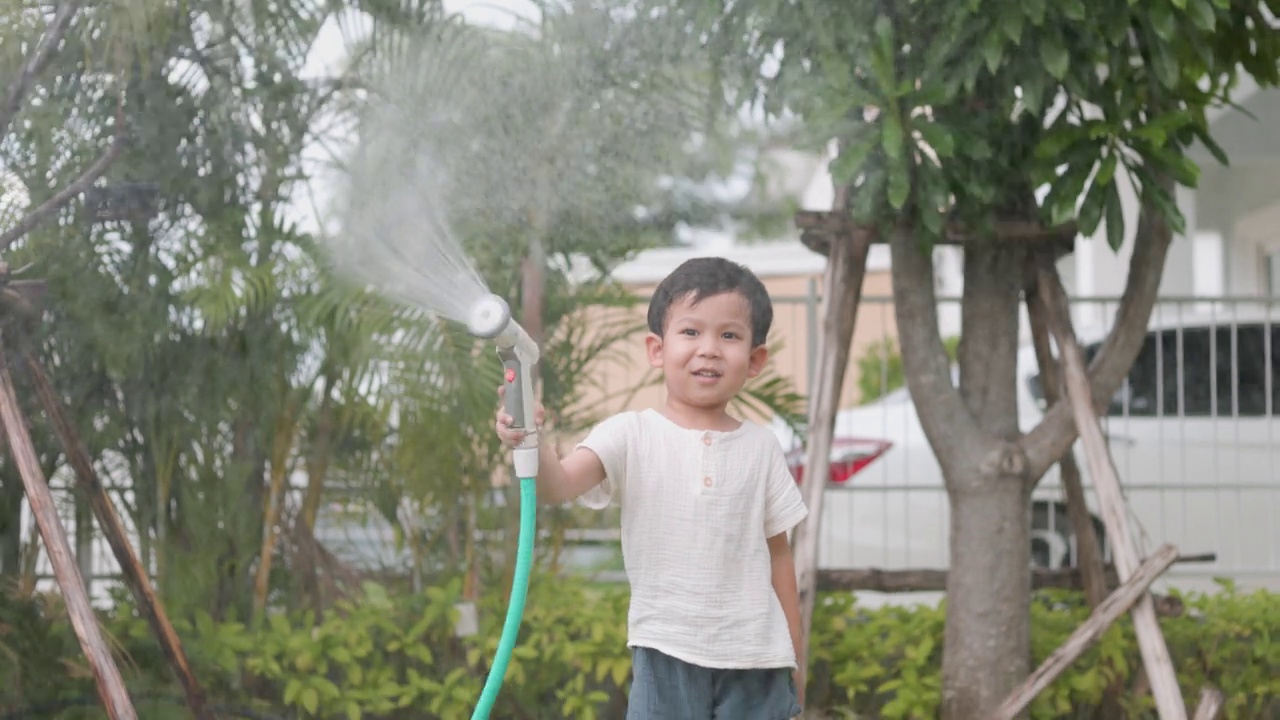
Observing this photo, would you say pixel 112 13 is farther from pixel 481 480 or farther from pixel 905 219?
pixel 905 219

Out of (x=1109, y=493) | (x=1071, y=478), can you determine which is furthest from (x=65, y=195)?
(x=1071, y=478)

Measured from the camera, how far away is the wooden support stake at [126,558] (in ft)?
10.2

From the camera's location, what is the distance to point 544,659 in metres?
3.48

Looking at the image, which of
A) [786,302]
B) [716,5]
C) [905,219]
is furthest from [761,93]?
[786,302]

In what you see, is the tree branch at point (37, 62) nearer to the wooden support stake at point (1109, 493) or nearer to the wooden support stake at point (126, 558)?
the wooden support stake at point (126, 558)

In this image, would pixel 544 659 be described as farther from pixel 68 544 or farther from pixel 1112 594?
pixel 1112 594

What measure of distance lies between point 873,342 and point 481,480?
202 cm

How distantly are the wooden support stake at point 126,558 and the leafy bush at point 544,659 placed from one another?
3 centimetres

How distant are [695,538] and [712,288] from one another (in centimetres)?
37

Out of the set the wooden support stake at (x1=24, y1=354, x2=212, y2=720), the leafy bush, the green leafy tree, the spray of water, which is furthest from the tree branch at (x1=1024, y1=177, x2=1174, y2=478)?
the wooden support stake at (x1=24, y1=354, x2=212, y2=720)

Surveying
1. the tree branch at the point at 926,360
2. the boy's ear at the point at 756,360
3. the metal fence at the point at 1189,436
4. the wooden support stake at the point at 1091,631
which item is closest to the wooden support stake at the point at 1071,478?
the tree branch at the point at 926,360

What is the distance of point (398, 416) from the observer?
3.39 m

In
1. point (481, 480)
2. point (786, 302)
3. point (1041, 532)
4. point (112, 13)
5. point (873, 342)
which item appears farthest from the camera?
point (1041, 532)

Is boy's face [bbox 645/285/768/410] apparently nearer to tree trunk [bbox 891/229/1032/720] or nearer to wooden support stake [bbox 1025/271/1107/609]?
tree trunk [bbox 891/229/1032/720]
